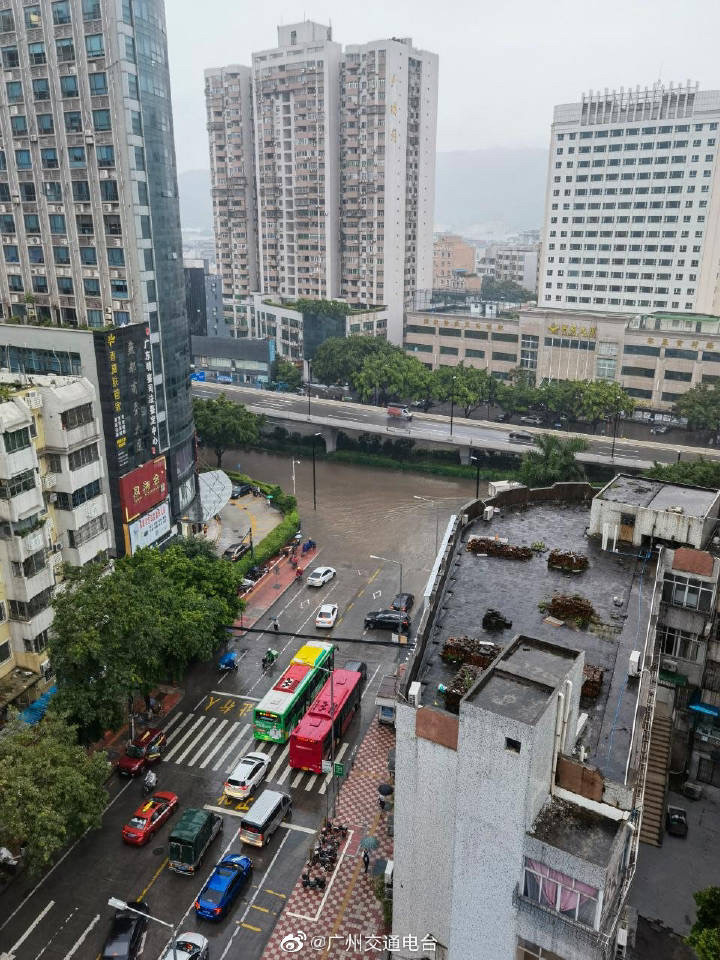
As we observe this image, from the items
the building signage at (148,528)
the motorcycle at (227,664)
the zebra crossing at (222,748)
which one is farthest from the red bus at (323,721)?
the building signage at (148,528)

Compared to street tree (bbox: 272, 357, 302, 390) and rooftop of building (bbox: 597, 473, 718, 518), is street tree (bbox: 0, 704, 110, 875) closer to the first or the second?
rooftop of building (bbox: 597, 473, 718, 518)

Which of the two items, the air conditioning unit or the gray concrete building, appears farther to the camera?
the air conditioning unit

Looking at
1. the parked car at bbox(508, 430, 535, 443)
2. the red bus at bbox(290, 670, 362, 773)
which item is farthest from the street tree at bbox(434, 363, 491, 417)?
the red bus at bbox(290, 670, 362, 773)

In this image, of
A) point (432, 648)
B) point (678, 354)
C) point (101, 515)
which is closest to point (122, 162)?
point (101, 515)

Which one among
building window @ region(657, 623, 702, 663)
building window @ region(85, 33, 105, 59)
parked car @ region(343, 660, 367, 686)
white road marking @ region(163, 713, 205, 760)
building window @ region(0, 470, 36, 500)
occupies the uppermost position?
building window @ region(85, 33, 105, 59)

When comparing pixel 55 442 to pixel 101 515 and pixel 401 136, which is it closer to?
pixel 101 515

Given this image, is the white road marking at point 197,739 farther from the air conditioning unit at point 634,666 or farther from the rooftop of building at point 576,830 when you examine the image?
the rooftop of building at point 576,830
